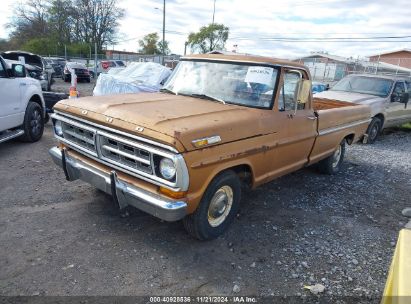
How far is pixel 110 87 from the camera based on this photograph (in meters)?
9.89

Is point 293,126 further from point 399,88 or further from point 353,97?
point 399,88

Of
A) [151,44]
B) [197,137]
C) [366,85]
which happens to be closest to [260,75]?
[197,137]

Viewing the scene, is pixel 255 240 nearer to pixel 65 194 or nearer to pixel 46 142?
pixel 65 194

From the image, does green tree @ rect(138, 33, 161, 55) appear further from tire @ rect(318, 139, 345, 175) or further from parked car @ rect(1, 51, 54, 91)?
tire @ rect(318, 139, 345, 175)

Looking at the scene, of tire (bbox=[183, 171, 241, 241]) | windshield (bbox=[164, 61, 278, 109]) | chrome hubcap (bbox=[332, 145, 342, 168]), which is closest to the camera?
tire (bbox=[183, 171, 241, 241])

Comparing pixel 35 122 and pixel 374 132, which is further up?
pixel 35 122

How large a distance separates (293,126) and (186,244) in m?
2.07

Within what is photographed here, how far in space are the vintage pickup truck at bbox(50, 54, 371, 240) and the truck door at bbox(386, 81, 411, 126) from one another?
6187mm

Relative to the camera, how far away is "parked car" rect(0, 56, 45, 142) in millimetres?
6328

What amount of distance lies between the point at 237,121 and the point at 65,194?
268 cm

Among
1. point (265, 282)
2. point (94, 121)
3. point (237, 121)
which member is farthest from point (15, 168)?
point (265, 282)

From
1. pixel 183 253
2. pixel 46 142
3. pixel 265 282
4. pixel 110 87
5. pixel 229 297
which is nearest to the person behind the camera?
pixel 229 297

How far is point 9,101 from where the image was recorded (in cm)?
643

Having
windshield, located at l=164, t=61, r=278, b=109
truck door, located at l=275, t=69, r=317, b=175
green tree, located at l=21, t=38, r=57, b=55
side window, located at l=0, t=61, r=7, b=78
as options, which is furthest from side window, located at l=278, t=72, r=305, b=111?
green tree, located at l=21, t=38, r=57, b=55
